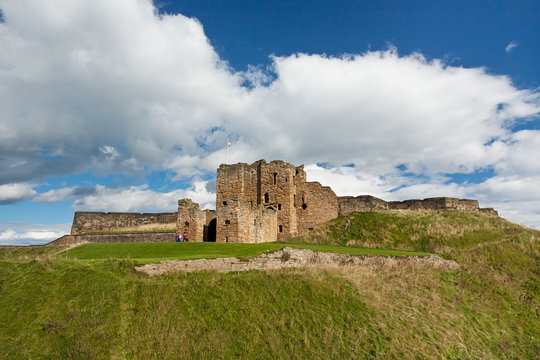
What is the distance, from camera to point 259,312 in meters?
11.2

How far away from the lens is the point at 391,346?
10.8 meters

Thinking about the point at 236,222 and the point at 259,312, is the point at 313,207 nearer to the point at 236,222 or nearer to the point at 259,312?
the point at 236,222

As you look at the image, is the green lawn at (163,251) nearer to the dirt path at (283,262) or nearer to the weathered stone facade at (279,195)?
the dirt path at (283,262)

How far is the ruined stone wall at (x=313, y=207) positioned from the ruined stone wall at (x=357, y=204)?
4.06 feet

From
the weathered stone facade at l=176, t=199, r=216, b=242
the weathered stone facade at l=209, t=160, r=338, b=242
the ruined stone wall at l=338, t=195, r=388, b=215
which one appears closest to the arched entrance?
the weathered stone facade at l=176, t=199, r=216, b=242

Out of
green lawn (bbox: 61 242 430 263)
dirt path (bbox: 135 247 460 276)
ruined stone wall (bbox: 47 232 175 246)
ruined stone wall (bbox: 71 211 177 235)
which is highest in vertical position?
ruined stone wall (bbox: 71 211 177 235)

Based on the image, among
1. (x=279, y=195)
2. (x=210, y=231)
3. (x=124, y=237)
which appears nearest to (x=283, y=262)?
(x=210, y=231)

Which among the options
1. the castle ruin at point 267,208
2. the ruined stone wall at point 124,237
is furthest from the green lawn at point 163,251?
the ruined stone wall at point 124,237

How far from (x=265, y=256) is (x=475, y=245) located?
51.4 ft

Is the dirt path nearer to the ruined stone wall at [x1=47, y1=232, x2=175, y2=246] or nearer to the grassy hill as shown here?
the grassy hill

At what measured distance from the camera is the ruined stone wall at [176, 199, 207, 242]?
26.0m

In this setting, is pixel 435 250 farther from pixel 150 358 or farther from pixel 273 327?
pixel 150 358

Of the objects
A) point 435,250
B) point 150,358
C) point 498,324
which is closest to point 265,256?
point 150,358

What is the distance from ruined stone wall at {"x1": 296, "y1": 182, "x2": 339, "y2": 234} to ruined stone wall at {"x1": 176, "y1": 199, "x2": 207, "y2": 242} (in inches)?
418
